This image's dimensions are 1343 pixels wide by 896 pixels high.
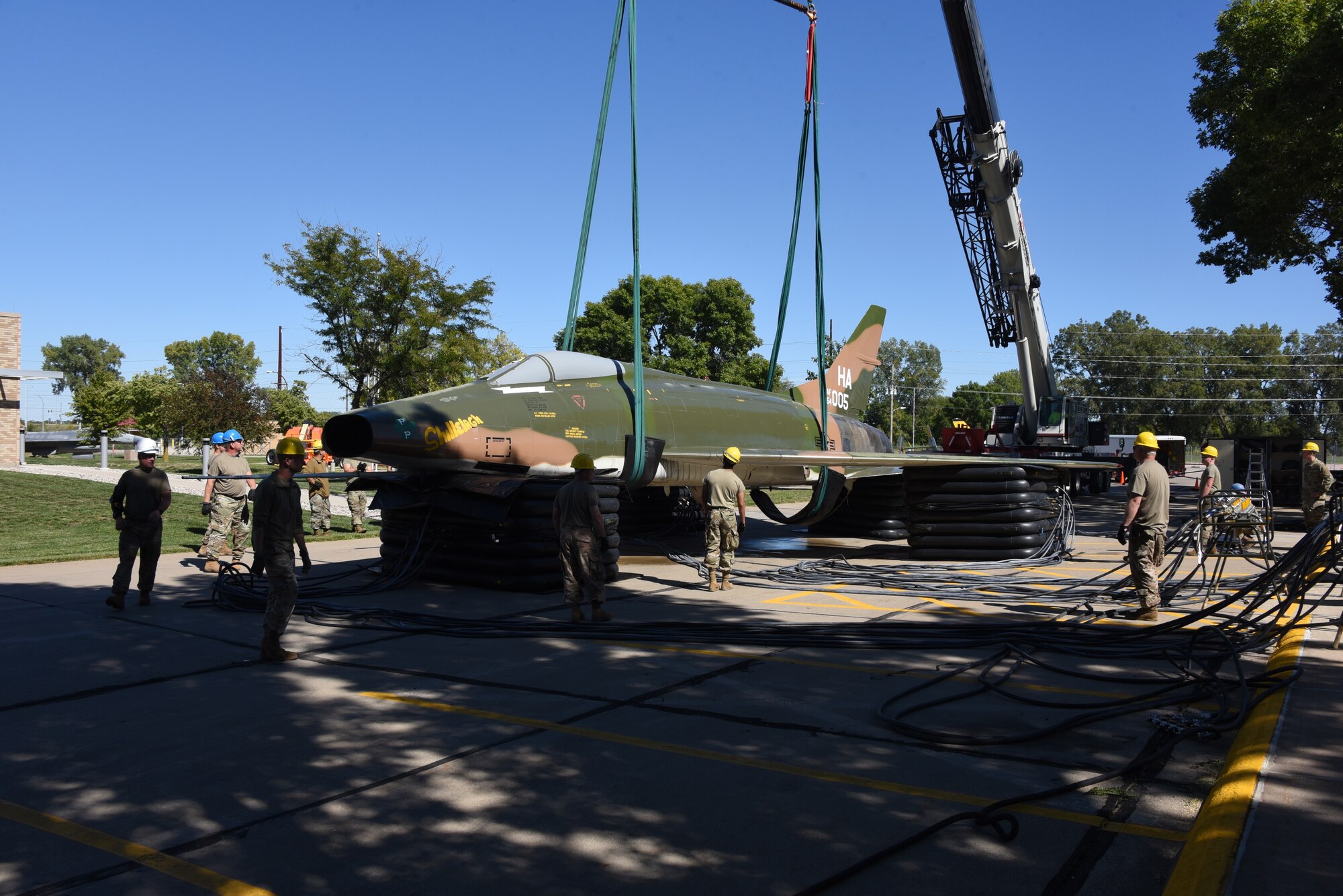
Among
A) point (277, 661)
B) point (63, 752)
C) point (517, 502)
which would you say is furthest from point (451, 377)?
point (63, 752)

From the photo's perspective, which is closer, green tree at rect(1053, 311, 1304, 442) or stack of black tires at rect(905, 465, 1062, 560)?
stack of black tires at rect(905, 465, 1062, 560)

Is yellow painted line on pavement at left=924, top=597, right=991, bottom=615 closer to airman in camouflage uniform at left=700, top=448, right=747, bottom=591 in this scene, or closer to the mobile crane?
airman in camouflage uniform at left=700, top=448, right=747, bottom=591

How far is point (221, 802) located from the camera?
4.07m

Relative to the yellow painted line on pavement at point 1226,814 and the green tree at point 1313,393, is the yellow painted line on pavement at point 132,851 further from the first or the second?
the green tree at point 1313,393

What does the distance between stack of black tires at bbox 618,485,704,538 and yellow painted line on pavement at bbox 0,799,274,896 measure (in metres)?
12.0

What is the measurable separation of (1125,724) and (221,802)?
4.80 meters

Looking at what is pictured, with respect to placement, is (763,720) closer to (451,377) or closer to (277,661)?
(277,661)

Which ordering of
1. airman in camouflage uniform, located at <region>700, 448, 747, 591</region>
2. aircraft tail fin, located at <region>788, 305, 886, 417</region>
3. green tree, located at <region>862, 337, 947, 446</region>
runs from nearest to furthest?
airman in camouflage uniform, located at <region>700, 448, 747, 591</region>, aircraft tail fin, located at <region>788, 305, 886, 417</region>, green tree, located at <region>862, 337, 947, 446</region>

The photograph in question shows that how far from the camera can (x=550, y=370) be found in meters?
12.3

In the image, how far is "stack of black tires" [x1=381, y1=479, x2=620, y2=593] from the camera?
10.2 m

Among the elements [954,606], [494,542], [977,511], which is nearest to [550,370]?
[494,542]

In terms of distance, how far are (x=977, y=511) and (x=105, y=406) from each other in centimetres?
6253

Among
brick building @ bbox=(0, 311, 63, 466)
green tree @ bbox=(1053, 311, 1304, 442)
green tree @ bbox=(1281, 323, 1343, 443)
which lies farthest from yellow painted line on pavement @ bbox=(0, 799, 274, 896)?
green tree @ bbox=(1281, 323, 1343, 443)

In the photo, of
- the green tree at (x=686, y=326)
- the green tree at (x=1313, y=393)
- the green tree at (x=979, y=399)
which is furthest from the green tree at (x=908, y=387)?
the green tree at (x=686, y=326)
